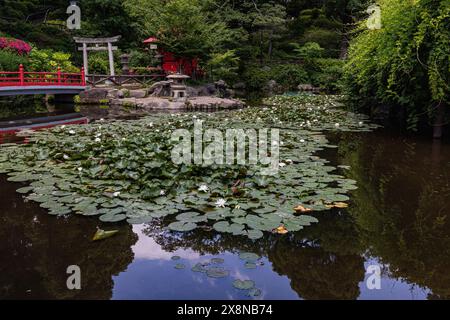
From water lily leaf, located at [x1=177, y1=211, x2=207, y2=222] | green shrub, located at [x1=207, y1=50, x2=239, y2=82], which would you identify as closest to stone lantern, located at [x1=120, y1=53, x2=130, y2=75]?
green shrub, located at [x1=207, y1=50, x2=239, y2=82]

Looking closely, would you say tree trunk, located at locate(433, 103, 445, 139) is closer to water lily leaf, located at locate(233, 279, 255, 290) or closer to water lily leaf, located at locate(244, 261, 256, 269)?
water lily leaf, located at locate(244, 261, 256, 269)

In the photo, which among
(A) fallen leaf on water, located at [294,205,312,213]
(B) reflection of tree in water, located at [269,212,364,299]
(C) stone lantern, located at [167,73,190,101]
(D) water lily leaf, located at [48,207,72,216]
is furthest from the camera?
(C) stone lantern, located at [167,73,190,101]

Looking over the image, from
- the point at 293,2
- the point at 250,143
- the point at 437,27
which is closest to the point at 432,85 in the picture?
the point at 437,27

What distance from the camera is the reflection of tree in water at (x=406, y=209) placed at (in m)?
3.30

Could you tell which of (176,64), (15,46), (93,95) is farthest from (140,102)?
(15,46)

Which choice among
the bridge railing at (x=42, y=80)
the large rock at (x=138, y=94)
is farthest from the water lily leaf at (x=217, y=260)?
the large rock at (x=138, y=94)

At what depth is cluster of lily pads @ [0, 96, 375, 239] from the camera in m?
4.01

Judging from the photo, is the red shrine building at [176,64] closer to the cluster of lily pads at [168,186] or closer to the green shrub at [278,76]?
the green shrub at [278,76]

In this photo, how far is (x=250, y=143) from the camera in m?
7.20

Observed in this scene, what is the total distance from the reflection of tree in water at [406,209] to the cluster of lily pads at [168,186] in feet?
1.38

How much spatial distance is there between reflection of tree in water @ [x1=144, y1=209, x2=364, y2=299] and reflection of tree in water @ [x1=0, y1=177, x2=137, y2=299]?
523mm

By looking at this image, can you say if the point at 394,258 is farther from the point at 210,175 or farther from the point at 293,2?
the point at 293,2
